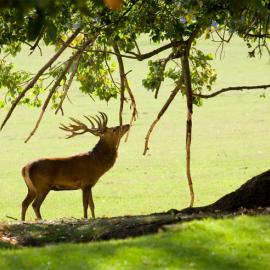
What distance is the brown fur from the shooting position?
12.6m

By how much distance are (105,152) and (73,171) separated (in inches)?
27.4

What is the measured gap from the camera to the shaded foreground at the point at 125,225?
25.5 feet

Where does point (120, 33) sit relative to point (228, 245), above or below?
above

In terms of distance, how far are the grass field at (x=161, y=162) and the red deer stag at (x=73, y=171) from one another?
7.38ft

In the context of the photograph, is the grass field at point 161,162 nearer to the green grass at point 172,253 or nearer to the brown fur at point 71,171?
the green grass at point 172,253

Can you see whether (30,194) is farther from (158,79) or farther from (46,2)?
(46,2)

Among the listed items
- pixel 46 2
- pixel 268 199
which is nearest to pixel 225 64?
Result: pixel 268 199

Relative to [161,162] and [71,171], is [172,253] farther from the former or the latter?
[161,162]

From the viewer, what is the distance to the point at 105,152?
13.4m

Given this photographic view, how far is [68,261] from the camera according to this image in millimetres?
5680

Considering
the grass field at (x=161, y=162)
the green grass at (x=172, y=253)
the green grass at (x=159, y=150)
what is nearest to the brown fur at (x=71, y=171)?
the green grass at (x=159, y=150)

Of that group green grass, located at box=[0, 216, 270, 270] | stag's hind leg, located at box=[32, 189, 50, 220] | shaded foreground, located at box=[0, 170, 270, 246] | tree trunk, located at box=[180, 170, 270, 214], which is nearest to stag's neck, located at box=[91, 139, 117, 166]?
stag's hind leg, located at box=[32, 189, 50, 220]

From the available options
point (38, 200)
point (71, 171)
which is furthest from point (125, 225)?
point (71, 171)

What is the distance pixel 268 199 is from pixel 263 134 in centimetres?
1691
